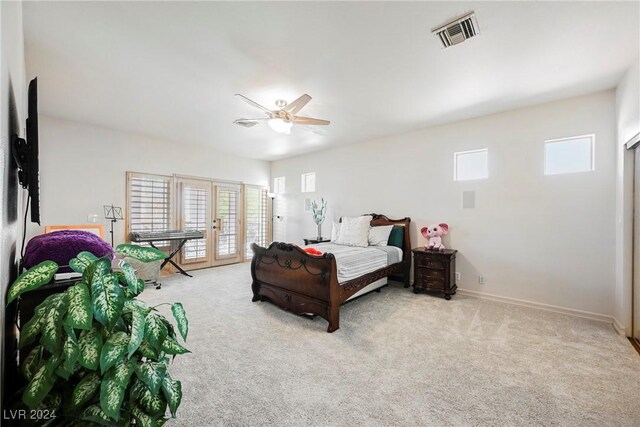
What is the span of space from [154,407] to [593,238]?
177 inches

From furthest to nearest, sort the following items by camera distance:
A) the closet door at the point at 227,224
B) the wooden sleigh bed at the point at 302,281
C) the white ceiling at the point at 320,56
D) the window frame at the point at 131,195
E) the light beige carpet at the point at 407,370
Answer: the closet door at the point at 227,224, the window frame at the point at 131,195, the wooden sleigh bed at the point at 302,281, the white ceiling at the point at 320,56, the light beige carpet at the point at 407,370

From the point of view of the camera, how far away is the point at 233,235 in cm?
649

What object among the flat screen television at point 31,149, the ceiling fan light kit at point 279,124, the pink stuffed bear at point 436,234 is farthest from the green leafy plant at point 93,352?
the pink stuffed bear at point 436,234

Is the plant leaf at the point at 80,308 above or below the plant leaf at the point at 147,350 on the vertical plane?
above

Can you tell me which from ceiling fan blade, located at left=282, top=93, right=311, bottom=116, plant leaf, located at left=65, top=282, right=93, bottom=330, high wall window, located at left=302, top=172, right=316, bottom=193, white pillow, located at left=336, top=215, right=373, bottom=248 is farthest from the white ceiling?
high wall window, located at left=302, top=172, right=316, bottom=193

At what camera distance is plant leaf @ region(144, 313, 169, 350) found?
1059mm

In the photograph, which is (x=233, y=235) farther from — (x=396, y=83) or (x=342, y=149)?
(x=396, y=83)

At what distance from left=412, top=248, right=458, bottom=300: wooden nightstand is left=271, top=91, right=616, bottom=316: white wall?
28cm

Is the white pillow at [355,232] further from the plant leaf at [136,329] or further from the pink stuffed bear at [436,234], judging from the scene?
the plant leaf at [136,329]

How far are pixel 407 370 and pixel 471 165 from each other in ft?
10.6

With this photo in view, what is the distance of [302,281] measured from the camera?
309cm

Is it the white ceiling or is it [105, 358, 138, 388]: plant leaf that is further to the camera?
the white ceiling

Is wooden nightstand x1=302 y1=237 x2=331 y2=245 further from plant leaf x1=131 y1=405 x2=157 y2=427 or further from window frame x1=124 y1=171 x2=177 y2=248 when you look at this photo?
plant leaf x1=131 y1=405 x2=157 y2=427

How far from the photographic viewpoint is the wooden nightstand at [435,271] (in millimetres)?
3848
